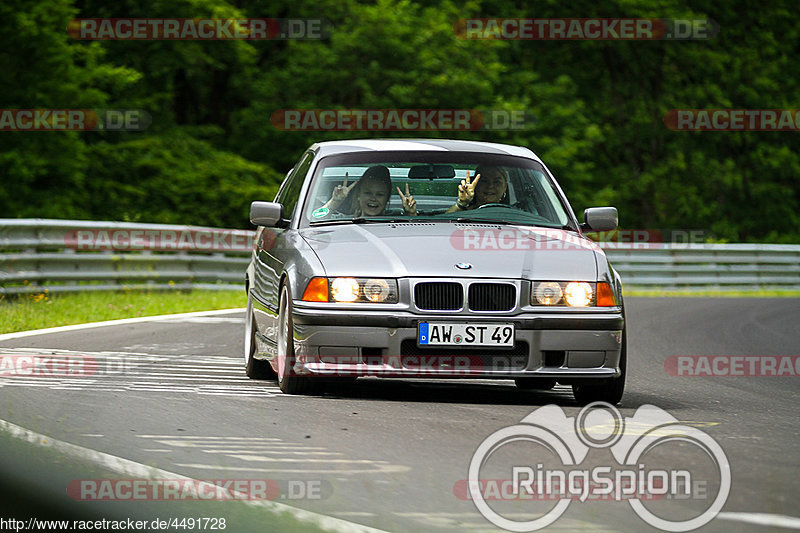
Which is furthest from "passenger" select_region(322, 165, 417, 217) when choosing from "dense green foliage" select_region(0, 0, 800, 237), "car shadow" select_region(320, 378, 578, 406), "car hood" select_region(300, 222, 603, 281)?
"dense green foliage" select_region(0, 0, 800, 237)

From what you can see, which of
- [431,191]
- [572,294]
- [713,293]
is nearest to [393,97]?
[713,293]

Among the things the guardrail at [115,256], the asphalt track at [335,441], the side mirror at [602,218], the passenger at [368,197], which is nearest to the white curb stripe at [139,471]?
the asphalt track at [335,441]

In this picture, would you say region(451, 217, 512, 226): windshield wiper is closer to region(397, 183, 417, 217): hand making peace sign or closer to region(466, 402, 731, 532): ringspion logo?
region(397, 183, 417, 217): hand making peace sign

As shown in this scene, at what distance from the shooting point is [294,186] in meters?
10.5

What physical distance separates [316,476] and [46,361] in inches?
202

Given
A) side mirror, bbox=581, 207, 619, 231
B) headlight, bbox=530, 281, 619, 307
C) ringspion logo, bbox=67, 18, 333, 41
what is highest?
ringspion logo, bbox=67, 18, 333, 41

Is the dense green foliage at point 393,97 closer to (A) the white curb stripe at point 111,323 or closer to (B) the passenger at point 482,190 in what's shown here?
(A) the white curb stripe at point 111,323

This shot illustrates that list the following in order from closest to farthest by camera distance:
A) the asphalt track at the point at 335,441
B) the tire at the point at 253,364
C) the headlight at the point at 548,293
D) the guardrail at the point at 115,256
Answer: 1. the asphalt track at the point at 335,441
2. the headlight at the point at 548,293
3. the tire at the point at 253,364
4. the guardrail at the point at 115,256

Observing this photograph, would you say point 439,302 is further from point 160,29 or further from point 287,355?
point 160,29

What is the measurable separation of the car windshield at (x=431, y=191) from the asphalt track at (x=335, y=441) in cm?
109

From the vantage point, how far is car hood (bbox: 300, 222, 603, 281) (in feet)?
27.8

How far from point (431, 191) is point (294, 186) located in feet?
3.67

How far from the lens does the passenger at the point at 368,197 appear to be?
957 cm

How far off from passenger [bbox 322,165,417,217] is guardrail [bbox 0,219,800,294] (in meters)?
7.60
